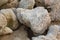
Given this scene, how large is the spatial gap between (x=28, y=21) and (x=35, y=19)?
4 centimetres

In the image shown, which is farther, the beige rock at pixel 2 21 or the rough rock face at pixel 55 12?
the rough rock face at pixel 55 12

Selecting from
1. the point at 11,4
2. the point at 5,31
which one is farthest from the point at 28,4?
the point at 5,31

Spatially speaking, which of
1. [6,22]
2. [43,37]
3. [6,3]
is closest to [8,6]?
[6,3]

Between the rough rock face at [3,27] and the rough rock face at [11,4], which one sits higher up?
the rough rock face at [11,4]

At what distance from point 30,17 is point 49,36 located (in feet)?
0.40

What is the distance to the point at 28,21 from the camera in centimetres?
75

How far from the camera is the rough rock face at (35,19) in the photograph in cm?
73

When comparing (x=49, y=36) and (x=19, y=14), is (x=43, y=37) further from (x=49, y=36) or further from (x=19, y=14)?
(x=19, y=14)

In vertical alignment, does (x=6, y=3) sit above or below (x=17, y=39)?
above

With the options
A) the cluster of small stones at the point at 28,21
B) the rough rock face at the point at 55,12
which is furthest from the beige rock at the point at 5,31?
the rough rock face at the point at 55,12

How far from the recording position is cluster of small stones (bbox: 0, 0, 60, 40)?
2.38 feet

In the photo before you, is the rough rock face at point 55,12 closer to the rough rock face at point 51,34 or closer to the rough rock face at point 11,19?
the rough rock face at point 51,34

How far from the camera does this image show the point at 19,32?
2.51 feet

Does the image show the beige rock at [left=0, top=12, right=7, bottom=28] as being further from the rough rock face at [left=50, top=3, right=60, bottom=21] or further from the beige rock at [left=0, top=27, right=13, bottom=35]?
the rough rock face at [left=50, top=3, right=60, bottom=21]
